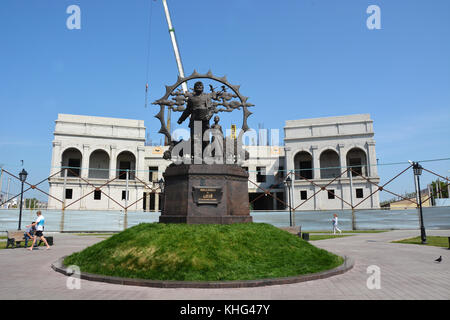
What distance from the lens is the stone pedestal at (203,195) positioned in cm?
927

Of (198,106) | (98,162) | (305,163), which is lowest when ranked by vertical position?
(198,106)

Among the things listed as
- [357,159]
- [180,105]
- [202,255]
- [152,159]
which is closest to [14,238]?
[180,105]

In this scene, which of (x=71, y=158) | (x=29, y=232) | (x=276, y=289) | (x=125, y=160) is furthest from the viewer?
(x=125, y=160)

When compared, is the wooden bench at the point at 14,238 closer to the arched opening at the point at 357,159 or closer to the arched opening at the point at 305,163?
the arched opening at the point at 305,163

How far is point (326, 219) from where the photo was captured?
25562 millimetres

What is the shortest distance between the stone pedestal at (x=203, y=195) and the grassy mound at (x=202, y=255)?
21.2 inches

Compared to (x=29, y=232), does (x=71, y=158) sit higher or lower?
higher

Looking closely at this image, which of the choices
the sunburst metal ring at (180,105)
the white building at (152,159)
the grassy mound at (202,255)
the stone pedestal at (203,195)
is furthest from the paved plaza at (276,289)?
the white building at (152,159)

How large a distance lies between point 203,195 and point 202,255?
2.48 m

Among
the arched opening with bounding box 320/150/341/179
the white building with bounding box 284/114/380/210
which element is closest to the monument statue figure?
the white building with bounding box 284/114/380/210

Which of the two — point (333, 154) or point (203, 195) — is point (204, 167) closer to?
point (203, 195)

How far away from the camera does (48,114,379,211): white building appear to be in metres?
45.0

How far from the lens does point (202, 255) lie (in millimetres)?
7195

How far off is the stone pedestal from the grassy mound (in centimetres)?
54
